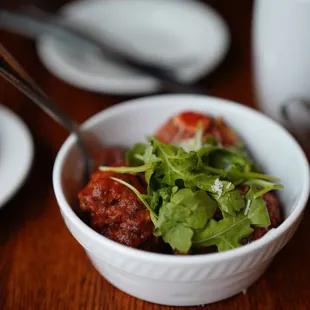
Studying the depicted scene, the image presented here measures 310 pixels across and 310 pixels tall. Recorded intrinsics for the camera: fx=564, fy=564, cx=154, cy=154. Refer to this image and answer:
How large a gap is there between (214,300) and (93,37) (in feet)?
2.35

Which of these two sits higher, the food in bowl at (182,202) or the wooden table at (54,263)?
the food in bowl at (182,202)

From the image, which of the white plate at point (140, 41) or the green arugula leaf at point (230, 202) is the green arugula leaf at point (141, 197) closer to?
the green arugula leaf at point (230, 202)

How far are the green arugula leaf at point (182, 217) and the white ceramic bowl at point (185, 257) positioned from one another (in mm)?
31

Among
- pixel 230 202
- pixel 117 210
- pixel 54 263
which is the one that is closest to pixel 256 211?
pixel 230 202

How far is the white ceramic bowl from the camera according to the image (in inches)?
23.2

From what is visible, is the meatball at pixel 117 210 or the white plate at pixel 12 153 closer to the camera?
the meatball at pixel 117 210

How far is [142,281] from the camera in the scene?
0.63 meters

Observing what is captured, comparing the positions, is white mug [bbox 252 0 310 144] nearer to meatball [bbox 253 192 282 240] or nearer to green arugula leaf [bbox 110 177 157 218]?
meatball [bbox 253 192 282 240]

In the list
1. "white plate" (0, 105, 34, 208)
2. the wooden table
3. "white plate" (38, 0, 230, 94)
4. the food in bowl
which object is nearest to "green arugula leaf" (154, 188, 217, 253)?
the food in bowl

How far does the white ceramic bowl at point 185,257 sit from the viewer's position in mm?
588

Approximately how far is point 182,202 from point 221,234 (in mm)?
56

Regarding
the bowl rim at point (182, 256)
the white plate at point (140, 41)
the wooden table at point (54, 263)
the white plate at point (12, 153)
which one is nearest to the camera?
the bowl rim at point (182, 256)

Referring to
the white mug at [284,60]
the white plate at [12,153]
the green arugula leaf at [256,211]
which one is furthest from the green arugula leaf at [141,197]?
the white mug at [284,60]

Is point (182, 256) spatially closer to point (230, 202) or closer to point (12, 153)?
point (230, 202)
